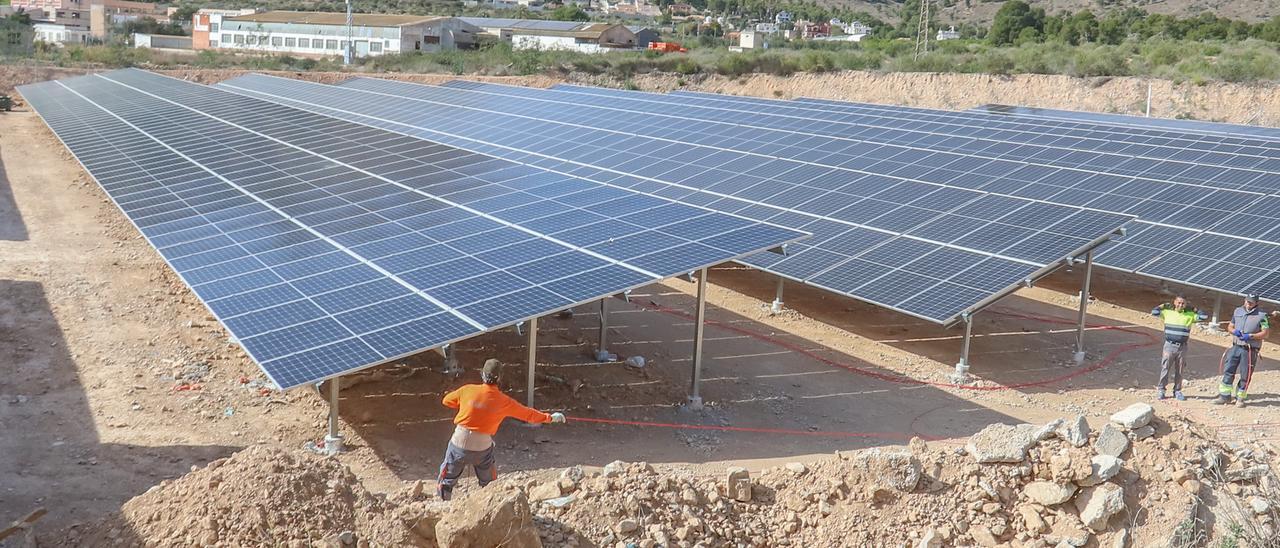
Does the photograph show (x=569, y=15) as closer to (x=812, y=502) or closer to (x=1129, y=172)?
(x=1129, y=172)

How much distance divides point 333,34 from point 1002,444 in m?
89.9

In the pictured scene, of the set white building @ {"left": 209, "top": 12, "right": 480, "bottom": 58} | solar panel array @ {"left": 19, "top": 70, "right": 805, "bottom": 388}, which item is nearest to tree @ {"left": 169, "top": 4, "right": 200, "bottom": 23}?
white building @ {"left": 209, "top": 12, "right": 480, "bottom": 58}

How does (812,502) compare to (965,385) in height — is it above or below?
above

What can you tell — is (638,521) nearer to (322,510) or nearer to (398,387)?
(322,510)

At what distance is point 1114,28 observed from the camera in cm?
8406

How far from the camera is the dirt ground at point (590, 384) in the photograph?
12.9m

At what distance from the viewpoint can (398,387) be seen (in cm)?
1507

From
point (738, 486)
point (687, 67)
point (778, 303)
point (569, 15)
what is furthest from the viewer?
point (569, 15)

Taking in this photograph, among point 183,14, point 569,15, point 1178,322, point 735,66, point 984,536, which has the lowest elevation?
point 984,536

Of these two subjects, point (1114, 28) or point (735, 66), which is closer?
point (735, 66)

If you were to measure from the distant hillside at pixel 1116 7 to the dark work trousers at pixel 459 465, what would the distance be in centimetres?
10475

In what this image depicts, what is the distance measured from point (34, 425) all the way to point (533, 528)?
822cm

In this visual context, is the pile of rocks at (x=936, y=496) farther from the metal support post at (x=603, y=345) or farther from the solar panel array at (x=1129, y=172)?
the solar panel array at (x=1129, y=172)

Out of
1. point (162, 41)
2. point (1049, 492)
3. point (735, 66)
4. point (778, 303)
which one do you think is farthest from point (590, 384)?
point (162, 41)
